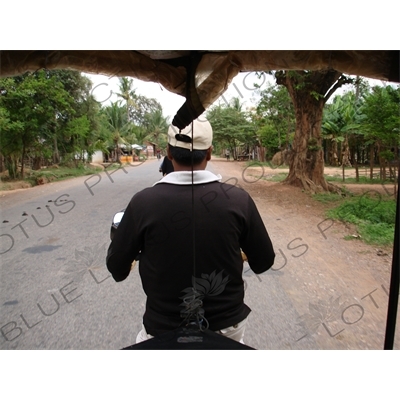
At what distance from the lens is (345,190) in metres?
6.86

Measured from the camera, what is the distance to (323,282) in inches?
119

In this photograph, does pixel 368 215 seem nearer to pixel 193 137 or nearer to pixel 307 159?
pixel 307 159

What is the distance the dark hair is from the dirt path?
0.20 meters

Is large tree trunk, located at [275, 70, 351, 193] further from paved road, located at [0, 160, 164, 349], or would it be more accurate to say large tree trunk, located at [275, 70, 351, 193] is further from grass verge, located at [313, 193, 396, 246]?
paved road, located at [0, 160, 164, 349]

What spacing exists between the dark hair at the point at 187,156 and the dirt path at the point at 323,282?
0.20 m

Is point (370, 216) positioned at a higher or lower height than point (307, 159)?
lower

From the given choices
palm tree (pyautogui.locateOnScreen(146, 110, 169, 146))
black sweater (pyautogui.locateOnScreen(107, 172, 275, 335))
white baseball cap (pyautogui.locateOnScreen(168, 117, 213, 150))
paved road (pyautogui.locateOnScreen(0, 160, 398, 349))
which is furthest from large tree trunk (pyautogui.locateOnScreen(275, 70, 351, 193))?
black sweater (pyautogui.locateOnScreen(107, 172, 275, 335))

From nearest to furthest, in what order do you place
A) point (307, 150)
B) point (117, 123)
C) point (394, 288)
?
point (394, 288) < point (117, 123) < point (307, 150)

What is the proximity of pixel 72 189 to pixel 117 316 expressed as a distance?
1.82 m

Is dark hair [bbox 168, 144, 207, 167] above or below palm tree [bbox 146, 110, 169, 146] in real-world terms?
below

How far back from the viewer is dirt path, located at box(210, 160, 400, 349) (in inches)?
81.2

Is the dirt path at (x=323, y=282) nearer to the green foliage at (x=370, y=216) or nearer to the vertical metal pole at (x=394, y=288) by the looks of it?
the green foliage at (x=370, y=216)

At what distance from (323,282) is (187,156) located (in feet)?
8.44

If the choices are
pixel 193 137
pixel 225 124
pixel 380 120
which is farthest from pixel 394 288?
pixel 380 120
